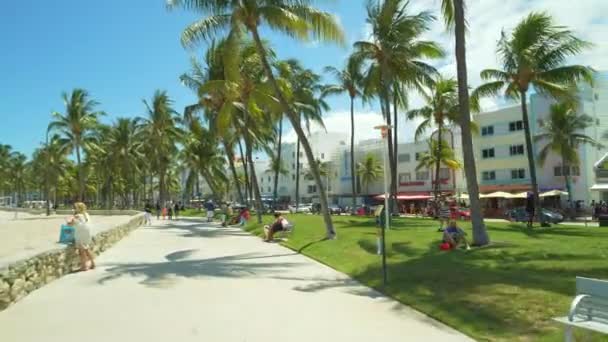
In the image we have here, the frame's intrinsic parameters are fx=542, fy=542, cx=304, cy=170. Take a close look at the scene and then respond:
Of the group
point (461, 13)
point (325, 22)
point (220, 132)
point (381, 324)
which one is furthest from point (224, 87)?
point (381, 324)

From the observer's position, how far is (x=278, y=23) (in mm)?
18312

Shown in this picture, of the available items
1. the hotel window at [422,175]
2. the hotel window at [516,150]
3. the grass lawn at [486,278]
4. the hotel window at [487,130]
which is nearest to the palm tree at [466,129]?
the grass lawn at [486,278]

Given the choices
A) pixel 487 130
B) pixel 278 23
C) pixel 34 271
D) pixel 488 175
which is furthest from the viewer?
pixel 488 175

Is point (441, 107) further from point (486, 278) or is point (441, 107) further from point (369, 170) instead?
point (369, 170)

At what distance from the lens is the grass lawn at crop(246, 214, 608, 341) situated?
6.58 metres

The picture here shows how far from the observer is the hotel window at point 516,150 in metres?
51.6

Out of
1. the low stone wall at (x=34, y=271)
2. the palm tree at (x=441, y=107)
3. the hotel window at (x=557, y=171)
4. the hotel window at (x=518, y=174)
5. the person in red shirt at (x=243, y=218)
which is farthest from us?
the hotel window at (x=518, y=174)

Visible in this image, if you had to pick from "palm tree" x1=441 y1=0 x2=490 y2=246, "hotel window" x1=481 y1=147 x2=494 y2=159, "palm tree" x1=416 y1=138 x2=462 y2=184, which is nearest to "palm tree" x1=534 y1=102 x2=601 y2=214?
"palm tree" x1=416 y1=138 x2=462 y2=184

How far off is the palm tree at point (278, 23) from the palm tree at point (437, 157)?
2463cm

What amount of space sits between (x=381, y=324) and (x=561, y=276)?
12.6 ft

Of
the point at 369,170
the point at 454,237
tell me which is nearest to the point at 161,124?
the point at 369,170

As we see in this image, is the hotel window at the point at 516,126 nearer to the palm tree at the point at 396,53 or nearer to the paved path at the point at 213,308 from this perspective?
the palm tree at the point at 396,53

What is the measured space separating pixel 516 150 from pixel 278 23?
40.1 m

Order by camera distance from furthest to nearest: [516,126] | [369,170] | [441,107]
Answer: [369,170]
[516,126]
[441,107]
